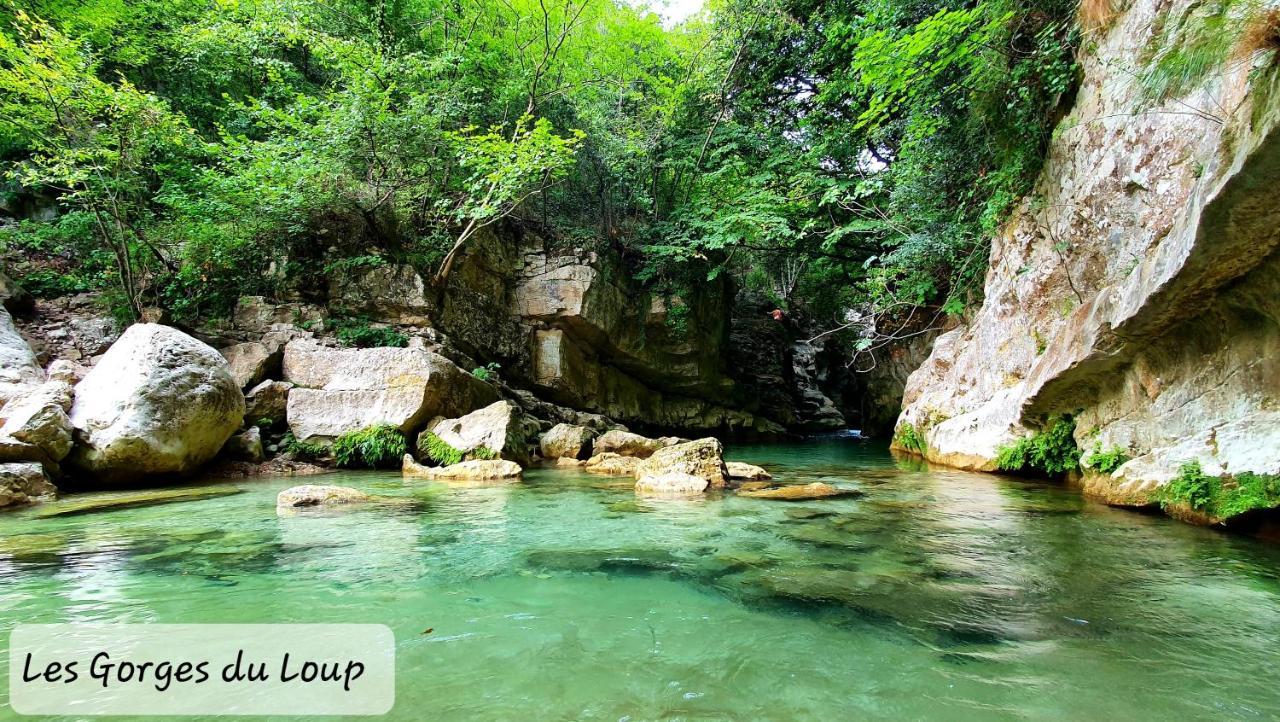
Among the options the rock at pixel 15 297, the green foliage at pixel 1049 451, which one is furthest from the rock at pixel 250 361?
the green foliage at pixel 1049 451

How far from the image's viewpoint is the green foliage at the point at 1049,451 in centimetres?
740

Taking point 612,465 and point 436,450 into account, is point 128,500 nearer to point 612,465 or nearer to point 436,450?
point 436,450

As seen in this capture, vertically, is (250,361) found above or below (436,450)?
above

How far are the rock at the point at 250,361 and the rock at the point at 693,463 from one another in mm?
7270

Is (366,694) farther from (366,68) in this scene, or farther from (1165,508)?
(366,68)

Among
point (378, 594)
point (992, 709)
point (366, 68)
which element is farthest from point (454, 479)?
point (366, 68)

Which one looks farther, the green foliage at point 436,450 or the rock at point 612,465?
the green foliage at point 436,450

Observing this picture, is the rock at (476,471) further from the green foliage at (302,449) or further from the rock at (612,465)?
the green foliage at (302,449)

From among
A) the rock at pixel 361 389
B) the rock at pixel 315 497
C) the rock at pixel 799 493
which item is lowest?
the rock at pixel 315 497

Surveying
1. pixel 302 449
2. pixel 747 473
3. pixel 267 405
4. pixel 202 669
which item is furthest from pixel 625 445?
pixel 202 669

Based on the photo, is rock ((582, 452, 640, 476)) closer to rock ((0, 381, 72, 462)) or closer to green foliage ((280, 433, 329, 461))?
green foliage ((280, 433, 329, 461))

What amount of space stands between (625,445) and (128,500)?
290 inches

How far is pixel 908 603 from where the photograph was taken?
9.70 feet

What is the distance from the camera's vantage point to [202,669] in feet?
7.22
